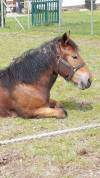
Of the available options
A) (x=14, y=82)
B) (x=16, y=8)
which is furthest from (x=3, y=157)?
(x=16, y=8)

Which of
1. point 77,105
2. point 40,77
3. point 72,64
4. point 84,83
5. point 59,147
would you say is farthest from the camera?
point 77,105

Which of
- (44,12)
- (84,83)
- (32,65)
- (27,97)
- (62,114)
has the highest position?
(32,65)

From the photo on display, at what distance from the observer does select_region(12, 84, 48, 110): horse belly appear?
25.4 feet

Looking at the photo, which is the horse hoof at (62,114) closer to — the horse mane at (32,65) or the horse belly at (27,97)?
the horse belly at (27,97)

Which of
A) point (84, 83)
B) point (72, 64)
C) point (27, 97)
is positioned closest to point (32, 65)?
point (27, 97)

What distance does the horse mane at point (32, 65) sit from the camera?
776 cm

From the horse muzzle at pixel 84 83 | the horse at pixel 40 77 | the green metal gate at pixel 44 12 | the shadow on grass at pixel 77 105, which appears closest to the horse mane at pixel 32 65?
the horse at pixel 40 77

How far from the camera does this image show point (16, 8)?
47875 mm

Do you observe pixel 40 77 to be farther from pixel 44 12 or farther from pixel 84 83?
pixel 44 12

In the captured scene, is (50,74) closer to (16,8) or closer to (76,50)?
(76,50)

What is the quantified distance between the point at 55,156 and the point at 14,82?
2014mm

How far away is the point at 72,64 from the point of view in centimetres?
775

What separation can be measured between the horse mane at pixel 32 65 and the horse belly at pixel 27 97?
0.37ft

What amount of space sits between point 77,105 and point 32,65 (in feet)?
4.62
